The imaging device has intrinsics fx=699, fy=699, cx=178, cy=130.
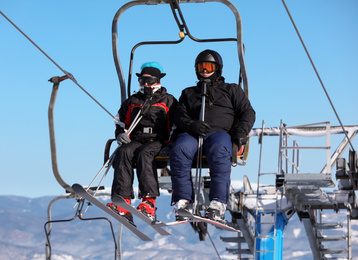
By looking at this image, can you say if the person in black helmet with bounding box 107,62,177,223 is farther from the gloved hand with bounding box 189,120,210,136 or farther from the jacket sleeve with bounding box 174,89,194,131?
the gloved hand with bounding box 189,120,210,136

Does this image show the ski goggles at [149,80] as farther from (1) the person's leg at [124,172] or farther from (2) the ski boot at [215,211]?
(2) the ski boot at [215,211]

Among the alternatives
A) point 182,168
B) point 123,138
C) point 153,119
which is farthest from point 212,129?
point 123,138

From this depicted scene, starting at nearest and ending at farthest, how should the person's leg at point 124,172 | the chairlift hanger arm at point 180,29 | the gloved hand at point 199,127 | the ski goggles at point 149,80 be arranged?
the gloved hand at point 199,127
the person's leg at point 124,172
the ski goggles at point 149,80
the chairlift hanger arm at point 180,29

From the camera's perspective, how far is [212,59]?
7.76 m

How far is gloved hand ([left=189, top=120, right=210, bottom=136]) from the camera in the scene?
7254 mm

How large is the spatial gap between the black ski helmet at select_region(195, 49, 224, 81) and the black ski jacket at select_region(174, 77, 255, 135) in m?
0.10

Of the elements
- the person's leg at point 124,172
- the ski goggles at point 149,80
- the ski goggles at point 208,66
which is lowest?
the person's leg at point 124,172

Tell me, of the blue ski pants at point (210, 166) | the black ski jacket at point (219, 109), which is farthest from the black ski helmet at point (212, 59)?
the blue ski pants at point (210, 166)

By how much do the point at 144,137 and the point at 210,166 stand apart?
3.00 ft

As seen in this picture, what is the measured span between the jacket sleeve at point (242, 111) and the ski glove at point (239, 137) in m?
0.05

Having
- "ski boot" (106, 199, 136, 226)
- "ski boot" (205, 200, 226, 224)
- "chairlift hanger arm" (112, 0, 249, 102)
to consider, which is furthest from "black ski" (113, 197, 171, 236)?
"chairlift hanger arm" (112, 0, 249, 102)

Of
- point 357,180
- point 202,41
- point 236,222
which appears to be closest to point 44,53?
point 202,41

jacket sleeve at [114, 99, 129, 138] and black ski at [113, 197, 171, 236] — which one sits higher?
jacket sleeve at [114, 99, 129, 138]

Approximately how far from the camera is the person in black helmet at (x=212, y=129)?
23.7ft
